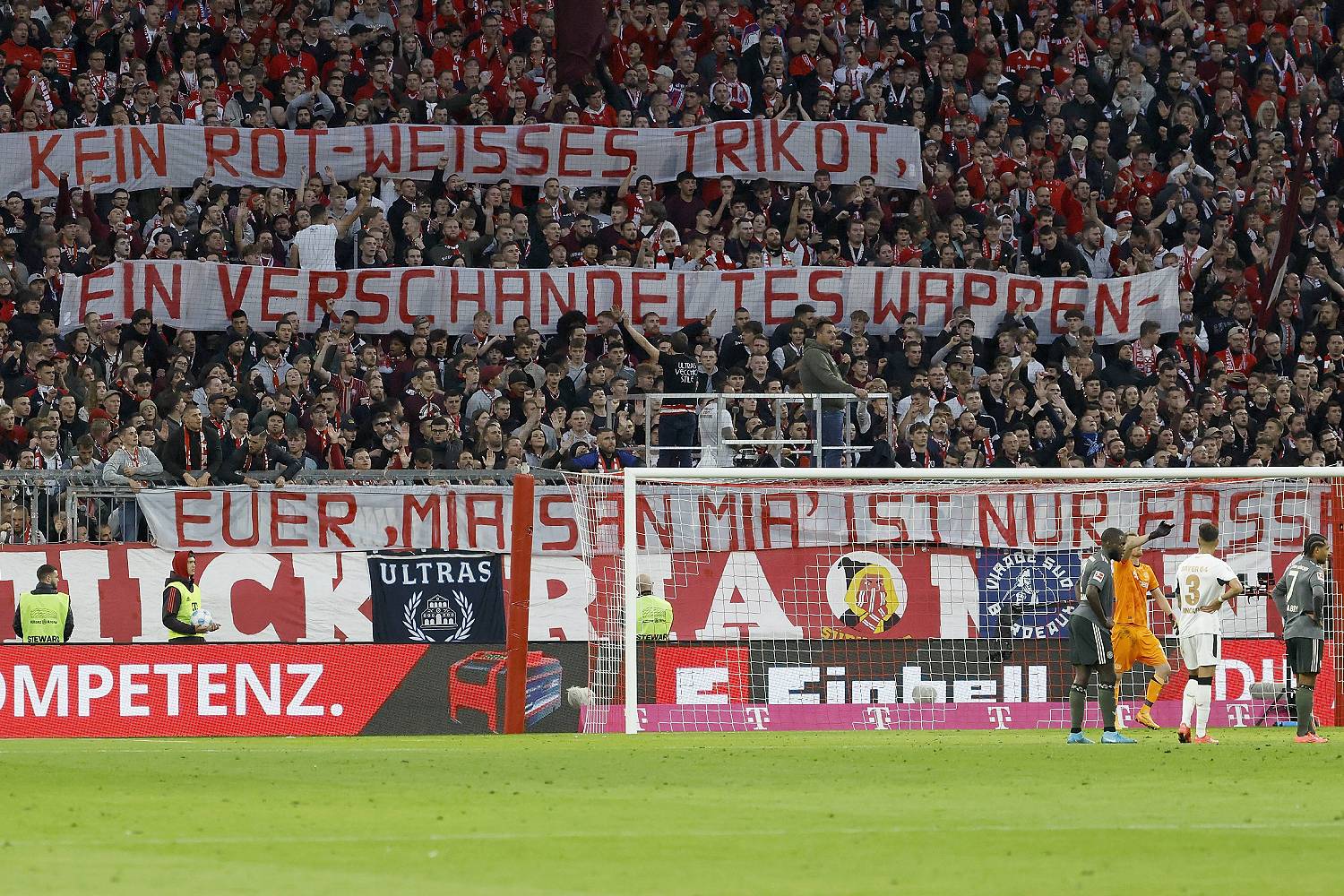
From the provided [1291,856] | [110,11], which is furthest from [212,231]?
[1291,856]

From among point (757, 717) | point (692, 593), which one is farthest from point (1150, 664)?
point (692, 593)

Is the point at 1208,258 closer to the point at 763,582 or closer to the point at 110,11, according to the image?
the point at 763,582

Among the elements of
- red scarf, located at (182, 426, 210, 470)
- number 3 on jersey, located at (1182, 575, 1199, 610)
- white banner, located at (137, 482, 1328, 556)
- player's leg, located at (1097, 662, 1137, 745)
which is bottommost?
player's leg, located at (1097, 662, 1137, 745)

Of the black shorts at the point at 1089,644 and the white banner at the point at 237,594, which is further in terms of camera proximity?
the white banner at the point at 237,594

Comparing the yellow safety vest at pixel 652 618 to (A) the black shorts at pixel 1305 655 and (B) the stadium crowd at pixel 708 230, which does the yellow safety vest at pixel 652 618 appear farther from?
(A) the black shorts at pixel 1305 655

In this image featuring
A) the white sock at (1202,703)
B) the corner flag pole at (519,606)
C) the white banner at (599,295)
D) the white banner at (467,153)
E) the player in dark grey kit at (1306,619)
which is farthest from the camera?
the white banner at (467,153)

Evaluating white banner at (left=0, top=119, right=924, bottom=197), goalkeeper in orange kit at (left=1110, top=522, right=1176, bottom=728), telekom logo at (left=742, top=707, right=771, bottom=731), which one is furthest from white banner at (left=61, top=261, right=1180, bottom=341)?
goalkeeper in orange kit at (left=1110, top=522, right=1176, bottom=728)

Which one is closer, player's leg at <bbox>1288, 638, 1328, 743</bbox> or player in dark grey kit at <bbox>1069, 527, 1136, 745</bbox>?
player's leg at <bbox>1288, 638, 1328, 743</bbox>

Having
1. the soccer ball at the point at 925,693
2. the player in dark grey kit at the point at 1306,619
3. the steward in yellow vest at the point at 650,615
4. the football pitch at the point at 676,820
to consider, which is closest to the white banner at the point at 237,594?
the steward in yellow vest at the point at 650,615

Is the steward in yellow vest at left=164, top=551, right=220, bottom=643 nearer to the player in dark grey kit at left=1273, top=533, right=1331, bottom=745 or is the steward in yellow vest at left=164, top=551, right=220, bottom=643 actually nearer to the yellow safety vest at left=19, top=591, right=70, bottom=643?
the yellow safety vest at left=19, top=591, right=70, bottom=643

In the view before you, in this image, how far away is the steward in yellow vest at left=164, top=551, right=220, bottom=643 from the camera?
19.9m

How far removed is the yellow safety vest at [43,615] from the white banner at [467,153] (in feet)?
21.5

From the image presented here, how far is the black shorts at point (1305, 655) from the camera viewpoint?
16.4m

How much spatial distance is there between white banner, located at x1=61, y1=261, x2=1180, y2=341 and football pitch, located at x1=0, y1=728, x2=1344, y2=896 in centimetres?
886
